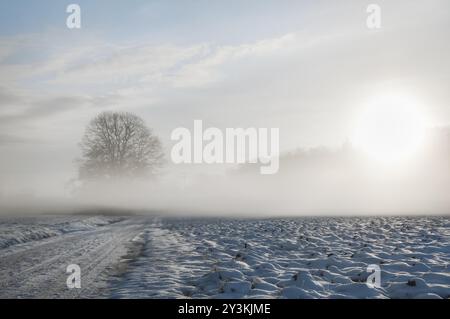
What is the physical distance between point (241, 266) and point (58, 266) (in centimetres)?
518

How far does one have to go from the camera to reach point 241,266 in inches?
396

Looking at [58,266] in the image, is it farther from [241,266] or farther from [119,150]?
[119,150]

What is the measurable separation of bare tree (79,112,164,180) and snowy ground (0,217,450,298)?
1524 inches

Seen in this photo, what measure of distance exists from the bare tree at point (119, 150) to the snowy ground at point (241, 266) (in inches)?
1524

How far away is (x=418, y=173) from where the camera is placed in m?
72.6

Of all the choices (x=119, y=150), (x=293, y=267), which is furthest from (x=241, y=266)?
(x=119, y=150)

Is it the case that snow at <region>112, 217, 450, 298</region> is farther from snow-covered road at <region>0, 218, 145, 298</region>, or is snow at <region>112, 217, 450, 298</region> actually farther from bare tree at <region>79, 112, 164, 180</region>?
bare tree at <region>79, 112, 164, 180</region>

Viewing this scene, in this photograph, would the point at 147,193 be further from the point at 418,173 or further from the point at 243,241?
the point at 418,173

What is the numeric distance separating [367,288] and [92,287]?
574 cm

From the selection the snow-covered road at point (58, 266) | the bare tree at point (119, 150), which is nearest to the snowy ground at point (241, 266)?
the snow-covered road at point (58, 266)

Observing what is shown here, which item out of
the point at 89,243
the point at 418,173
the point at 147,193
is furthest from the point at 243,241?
the point at 418,173

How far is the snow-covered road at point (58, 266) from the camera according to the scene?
A: 7.96 meters

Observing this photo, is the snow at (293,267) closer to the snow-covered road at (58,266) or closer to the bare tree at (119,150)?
the snow-covered road at (58,266)

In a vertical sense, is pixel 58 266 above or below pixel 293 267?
below
